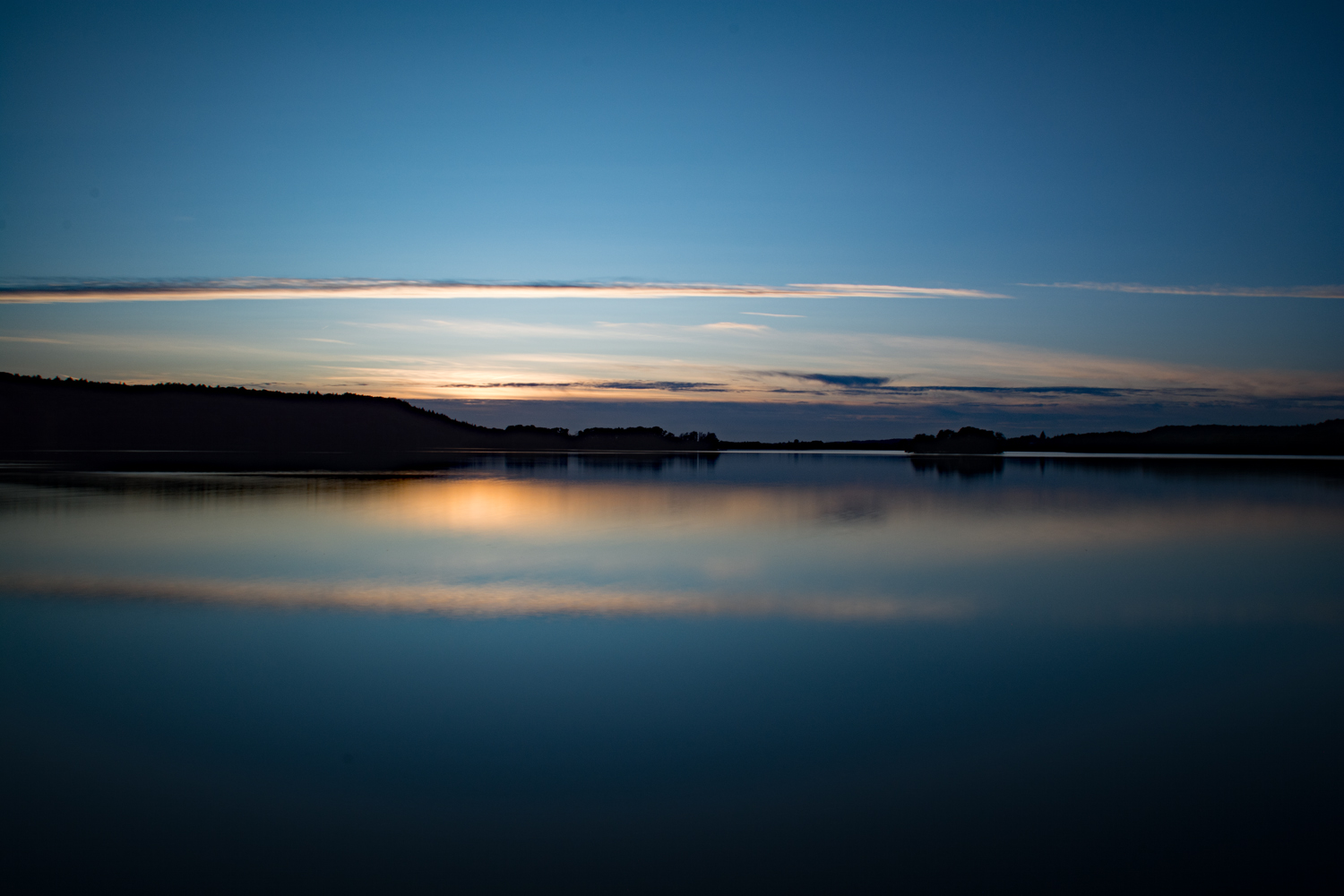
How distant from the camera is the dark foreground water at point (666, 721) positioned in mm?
3461

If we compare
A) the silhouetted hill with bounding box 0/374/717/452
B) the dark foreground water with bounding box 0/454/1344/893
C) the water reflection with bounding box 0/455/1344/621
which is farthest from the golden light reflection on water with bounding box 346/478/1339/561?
the silhouetted hill with bounding box 0/374/717/452

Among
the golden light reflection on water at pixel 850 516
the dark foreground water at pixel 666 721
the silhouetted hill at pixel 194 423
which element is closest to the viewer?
the dark foreground water at pixel 666 721

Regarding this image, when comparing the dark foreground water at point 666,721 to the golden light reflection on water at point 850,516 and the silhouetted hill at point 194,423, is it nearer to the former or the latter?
the golden light reflection on water at point 850,516

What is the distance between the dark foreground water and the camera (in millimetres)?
3461

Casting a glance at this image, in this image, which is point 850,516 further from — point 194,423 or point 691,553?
point 194,423

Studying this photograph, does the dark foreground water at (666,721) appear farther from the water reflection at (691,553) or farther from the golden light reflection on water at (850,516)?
the golden light reflection on water at (850,516)

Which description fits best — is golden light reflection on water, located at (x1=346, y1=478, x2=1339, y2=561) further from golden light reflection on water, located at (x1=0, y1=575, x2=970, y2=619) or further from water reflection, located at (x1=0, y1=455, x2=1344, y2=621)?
golden light reflection on water, located at (x1=0, y1=575, x2=970, y2=619)

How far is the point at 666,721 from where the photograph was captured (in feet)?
16.7

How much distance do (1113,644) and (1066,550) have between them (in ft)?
19.2

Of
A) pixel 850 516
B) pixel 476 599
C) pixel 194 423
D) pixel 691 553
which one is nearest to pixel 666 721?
pixel 476 599

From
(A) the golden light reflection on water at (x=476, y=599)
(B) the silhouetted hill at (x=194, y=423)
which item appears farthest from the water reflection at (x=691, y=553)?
(B) the silhouetted hill at (x=194, y=423)

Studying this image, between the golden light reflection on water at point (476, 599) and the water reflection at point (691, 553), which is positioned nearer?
the golden light reflection on water at point (476, 599)

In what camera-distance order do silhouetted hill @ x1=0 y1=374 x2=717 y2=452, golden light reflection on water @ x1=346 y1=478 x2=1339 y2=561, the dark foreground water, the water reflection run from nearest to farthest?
the dark foreground water → the water reflection → golden light reflection on water @ x1=346 y1=478 x2=1339 y2=561 → silhouetted hill @ x1=0 y1=374 x2=717 y2=452

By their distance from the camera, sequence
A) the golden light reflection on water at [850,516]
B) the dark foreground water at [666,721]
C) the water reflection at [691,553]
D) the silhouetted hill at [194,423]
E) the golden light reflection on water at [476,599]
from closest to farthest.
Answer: the dark foreground water at [666,721] → the golden light reflection on water at [476,599] → the water reflection at [691,553] → the golden light reflection on water at [850,516] → the silhouetted hill at [194,423]
